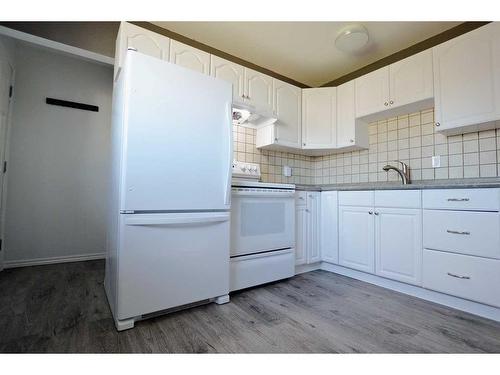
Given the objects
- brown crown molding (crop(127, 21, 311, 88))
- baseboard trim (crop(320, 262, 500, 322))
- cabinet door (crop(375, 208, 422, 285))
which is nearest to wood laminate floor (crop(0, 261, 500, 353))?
baseboard trim (crop(320, 262, 500, 322))

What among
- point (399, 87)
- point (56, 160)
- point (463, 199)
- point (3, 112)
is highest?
point (399, 87)

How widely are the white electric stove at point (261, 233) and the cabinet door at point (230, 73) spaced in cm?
86

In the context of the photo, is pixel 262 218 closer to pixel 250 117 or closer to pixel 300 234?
pixel 300 234

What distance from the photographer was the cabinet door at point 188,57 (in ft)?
6.39

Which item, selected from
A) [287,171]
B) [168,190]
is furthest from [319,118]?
[168,190]

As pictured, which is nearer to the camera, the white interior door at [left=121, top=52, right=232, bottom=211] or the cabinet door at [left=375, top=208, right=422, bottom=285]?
the white interior door at [left=121, top=52, right=232, bottom=211]

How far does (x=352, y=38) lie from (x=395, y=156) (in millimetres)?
1203

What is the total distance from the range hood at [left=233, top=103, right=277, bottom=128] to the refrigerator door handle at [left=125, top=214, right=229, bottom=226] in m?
1.18

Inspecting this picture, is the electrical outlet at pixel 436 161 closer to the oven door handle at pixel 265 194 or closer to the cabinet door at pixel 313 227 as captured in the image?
the cabinet door at pixel 313 227

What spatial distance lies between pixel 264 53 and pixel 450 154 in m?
2.02

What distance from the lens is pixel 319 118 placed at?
9.13ft

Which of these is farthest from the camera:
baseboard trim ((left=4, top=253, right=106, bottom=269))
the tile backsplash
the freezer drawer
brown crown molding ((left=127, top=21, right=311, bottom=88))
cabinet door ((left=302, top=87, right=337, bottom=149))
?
cabinet door ((left=302, top=87, right=337, bottom=149))

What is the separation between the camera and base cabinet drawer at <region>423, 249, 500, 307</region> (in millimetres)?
1490

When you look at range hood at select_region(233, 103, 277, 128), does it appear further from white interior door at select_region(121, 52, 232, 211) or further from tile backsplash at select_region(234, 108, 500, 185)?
white interior door at select_region(121, 52, 232, 211)
